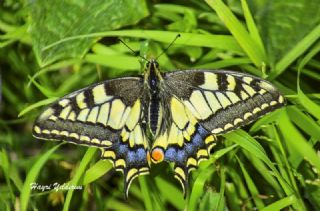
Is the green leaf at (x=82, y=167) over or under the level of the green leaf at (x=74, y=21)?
under

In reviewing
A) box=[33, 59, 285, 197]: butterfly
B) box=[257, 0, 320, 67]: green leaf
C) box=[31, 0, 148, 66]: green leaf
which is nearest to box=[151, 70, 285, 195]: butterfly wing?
box=[33, 59, 285, 197]: butterfly

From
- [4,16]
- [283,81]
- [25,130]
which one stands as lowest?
[283,81]

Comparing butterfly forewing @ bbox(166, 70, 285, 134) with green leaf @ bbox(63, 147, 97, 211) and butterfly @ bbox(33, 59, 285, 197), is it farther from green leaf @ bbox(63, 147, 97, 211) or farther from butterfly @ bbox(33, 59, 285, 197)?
green leaf @ bbox(63, 147, 97, 211)

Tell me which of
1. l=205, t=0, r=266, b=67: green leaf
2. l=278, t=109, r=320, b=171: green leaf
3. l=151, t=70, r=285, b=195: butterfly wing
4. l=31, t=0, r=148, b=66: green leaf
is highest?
l=31, t=0, r=148, b=66: green leaf

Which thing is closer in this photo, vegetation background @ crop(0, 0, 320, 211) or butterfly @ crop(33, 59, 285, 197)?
butterfly @ crop(33, 59, 285, 197)

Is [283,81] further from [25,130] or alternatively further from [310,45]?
[25,130]

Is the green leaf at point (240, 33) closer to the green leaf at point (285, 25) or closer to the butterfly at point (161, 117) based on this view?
the green leaf at point (285, 25)

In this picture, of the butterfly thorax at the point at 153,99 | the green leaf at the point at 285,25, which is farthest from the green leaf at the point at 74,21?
the green leaf at the point at 285,25

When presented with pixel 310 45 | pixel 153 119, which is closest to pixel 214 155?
pixel 153 119
